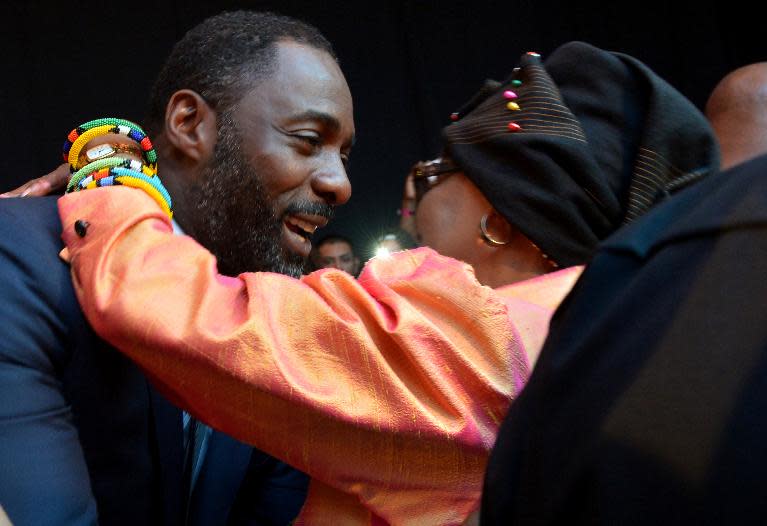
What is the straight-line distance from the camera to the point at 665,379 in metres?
0.42

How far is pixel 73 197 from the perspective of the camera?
110 centimetres

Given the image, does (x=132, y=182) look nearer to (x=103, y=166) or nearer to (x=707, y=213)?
(x=103, y=166)

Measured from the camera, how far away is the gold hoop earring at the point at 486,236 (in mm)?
1278

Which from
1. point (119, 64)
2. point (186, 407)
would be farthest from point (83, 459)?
point (119, 64)

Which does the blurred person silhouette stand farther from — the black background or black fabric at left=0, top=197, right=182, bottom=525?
black fabric at left=0, top=197, right=182, bottom=525

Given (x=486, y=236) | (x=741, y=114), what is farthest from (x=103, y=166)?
(x=741, y=114)

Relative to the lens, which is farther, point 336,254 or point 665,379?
point 336,254

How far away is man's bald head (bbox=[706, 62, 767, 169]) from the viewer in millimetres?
1966

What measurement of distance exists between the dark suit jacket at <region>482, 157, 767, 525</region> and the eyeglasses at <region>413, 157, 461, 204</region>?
2.88ft

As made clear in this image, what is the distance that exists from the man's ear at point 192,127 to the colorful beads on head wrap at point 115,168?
0.77ft

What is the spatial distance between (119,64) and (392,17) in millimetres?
1384

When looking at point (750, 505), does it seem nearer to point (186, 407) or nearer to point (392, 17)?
point (186, 407)

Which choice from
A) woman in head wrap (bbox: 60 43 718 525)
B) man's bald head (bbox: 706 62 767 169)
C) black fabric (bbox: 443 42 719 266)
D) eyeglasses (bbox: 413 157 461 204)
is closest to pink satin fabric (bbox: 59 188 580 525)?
woman in head wrap (bbox: 60 43 718 525)

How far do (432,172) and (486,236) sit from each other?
0.16 m
